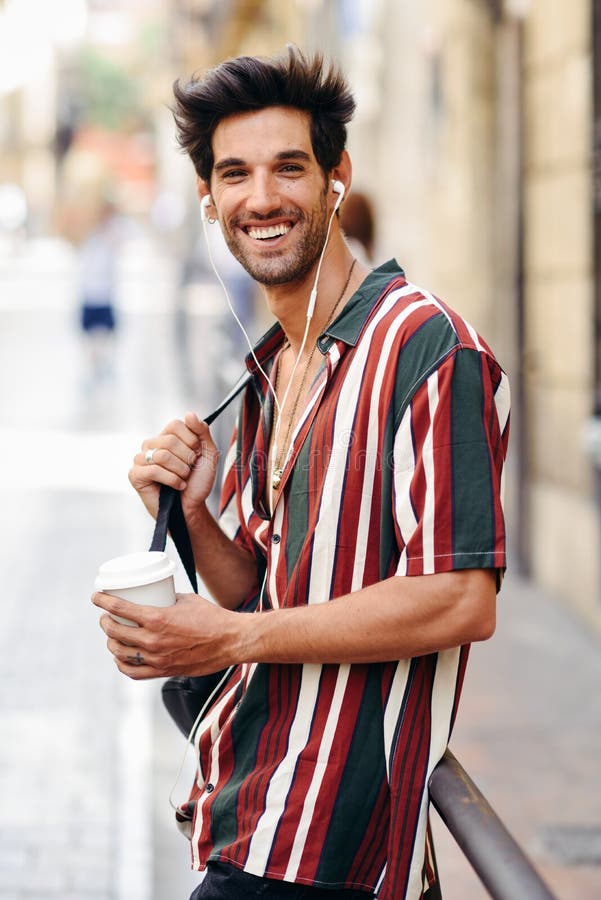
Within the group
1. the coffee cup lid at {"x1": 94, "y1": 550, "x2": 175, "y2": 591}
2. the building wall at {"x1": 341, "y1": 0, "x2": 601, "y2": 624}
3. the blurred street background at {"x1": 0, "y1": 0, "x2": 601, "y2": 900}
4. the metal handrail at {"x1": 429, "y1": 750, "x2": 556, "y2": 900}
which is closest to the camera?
the metal handrail at {"x1": 429, "y1": 750, "x2": 556, "y2": 900}

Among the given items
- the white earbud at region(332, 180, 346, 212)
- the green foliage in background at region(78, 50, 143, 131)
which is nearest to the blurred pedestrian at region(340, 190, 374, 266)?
the white earbud at region(332, 180, 346, 212)

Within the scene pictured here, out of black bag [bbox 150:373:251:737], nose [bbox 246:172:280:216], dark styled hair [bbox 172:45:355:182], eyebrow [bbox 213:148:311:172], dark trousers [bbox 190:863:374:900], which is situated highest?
dark styled hair [bbox 172:45:355:182]

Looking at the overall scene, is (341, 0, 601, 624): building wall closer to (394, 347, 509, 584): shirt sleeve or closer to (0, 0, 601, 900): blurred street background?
(0, 0, 601, 900): blurred street background

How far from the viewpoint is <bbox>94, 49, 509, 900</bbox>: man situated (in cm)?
167

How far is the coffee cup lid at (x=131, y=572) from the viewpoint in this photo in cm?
175

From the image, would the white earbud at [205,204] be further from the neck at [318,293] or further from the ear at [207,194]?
the neck at [318,293]

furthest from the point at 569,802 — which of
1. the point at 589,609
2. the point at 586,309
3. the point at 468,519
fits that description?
the point at 468,519

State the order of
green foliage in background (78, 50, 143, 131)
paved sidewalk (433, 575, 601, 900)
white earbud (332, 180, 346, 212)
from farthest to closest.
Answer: green foliage in background (78, 50, 143, 131)
paved sidewalk (433, 575, 601, 900)
white earbud (332, 180, 346, 212)

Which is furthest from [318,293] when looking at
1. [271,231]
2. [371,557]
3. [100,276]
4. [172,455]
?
[100,276]

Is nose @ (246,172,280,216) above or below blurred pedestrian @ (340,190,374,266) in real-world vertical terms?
below

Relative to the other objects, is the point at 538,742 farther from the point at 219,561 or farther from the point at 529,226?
the point at 529,226

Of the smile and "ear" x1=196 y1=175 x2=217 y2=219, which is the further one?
"ear" x1=196 y1=175 x2=217 y2=219

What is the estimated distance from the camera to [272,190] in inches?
76.5

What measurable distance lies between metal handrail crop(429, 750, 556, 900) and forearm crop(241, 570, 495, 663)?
17 cm
